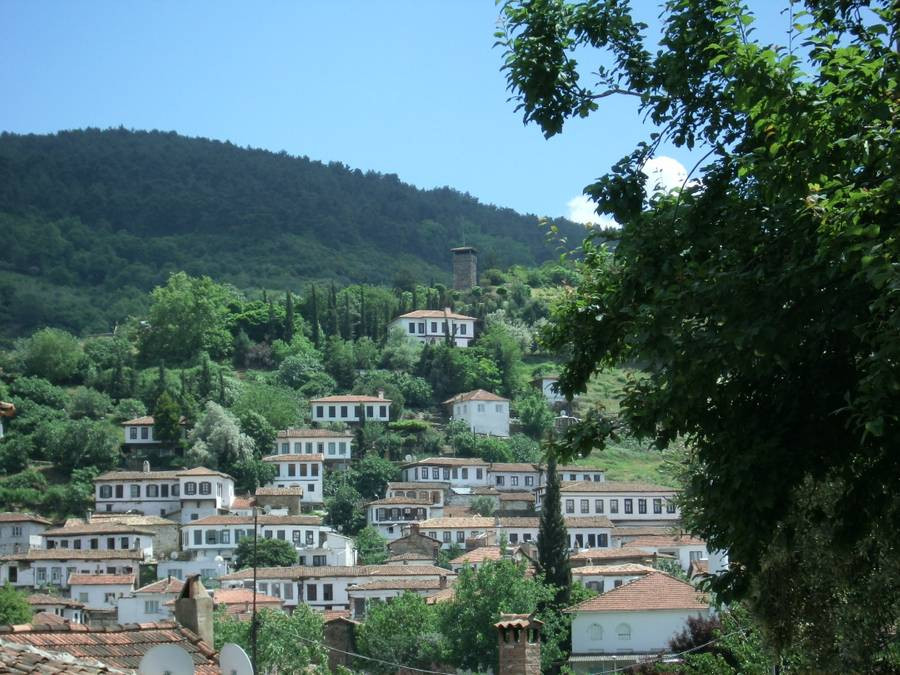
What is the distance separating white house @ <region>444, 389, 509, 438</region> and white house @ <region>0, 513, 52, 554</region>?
120ft

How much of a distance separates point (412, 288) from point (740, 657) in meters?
138

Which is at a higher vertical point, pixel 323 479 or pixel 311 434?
pixel 311 434

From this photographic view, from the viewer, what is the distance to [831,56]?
382 inches

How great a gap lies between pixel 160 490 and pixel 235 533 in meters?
11.5

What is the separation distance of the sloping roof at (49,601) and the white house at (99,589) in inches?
59.1

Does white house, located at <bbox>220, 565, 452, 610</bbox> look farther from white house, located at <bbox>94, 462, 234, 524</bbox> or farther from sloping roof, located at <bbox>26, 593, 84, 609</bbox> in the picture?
white house, located at <bbox>94, 462, 234, 524</bbox>

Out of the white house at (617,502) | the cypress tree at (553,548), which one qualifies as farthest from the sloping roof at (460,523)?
the cypress tree at (553,548)

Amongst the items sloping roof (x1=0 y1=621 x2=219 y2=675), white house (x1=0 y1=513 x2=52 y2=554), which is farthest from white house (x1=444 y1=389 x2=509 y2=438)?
sloping roof (x1=0 y1=621 x2=219 y2=675)

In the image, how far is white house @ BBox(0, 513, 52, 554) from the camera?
285 feet

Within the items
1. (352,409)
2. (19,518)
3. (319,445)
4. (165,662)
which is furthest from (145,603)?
(165,662)

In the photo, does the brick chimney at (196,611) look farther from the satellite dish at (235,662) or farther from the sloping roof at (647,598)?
the sloping roof at (647,598)

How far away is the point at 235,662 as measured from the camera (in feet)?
36.8

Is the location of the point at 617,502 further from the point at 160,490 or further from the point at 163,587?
the point at 163,587

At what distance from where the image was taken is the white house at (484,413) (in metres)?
115
